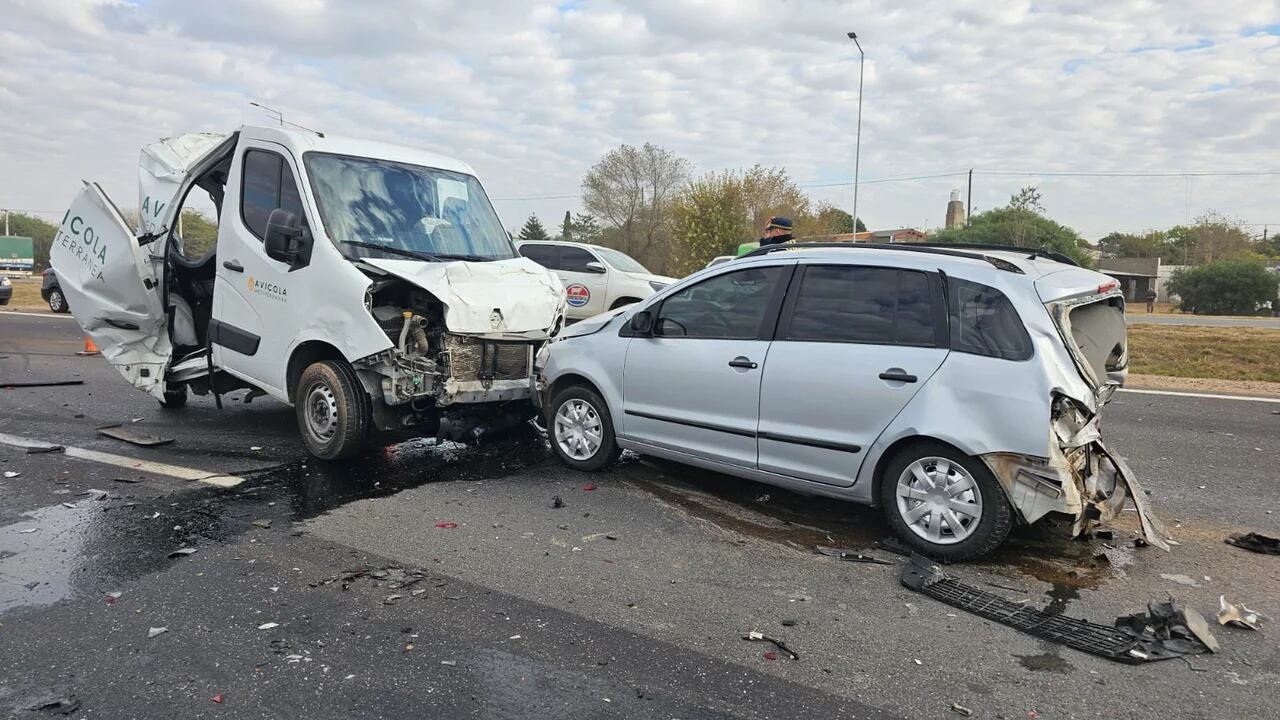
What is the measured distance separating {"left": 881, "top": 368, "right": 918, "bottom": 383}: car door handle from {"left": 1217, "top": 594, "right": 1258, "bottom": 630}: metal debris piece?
178 centimetres

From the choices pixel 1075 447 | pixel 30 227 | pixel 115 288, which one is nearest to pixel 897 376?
pixel 1075 447

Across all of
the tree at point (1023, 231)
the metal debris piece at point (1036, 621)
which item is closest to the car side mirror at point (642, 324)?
the metal debris piece at point (1036, 621)

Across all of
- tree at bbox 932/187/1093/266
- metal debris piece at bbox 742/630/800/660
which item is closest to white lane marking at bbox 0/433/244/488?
metal debris piece at bbox 742/630/800/660

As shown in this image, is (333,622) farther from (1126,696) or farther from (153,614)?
(1126,696)

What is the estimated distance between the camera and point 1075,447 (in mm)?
4414

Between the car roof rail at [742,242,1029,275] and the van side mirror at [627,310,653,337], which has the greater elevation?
the car roof rail at [742,242,1029,275]

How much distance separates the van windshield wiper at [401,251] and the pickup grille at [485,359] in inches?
31.2

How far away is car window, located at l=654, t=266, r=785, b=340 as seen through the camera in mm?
5430

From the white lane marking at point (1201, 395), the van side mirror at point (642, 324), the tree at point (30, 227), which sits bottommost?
the white lane marking at point (1201, 395)

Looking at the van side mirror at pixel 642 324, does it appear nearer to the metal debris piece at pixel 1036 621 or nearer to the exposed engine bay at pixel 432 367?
the exposed engine bay at pixel 432 367

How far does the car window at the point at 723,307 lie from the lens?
5430mm

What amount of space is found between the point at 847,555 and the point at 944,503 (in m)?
0.60

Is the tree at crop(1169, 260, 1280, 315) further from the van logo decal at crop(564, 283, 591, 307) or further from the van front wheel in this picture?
the van front wheel

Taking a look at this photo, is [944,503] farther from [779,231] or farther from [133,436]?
[133,436]
